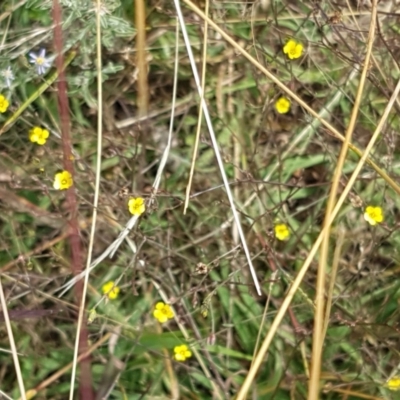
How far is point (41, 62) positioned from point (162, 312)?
49cm

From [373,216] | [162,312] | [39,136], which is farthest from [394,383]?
[39,136]

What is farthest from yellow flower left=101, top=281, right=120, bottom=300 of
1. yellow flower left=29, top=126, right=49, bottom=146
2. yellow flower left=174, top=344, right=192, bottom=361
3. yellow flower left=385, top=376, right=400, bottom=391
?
yellow flower left=385, top=376, right=400, bottom=391

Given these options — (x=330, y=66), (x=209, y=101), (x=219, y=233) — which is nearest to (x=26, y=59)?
(x=209, y=101)

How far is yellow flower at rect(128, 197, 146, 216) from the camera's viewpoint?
1.01m

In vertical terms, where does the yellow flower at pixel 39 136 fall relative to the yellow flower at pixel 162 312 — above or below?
above

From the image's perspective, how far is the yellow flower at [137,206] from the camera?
1.01 metres

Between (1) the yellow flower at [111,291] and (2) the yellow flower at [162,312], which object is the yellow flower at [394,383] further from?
(1) the yellow flower at [111,291]

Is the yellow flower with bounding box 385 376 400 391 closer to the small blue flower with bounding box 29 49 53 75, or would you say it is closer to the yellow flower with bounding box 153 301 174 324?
the yellow flower with bounding box 153 301 174 324

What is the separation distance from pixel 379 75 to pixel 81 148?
0.59 metres

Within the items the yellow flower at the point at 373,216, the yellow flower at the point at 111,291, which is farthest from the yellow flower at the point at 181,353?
the yellow flower at the point at 373,216

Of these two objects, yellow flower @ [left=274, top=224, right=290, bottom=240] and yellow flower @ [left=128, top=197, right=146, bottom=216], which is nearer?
yellow flower @ [left=128, top=197, right=146, bottom=216]

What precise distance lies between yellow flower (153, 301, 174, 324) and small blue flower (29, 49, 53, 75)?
0.47 m

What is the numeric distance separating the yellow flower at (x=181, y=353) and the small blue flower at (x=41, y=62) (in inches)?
21.8

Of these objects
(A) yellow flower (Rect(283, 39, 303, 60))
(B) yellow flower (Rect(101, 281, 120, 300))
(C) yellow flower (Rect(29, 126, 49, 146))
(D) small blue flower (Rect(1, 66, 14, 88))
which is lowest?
(B) yellow flower (Rect(101, 281, 120, 300))
